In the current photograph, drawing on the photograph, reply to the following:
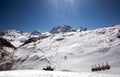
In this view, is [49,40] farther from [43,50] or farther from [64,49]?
[64,49]

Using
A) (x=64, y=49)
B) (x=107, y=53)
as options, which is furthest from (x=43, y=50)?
(x=107, y=53)

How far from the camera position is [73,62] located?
3023 cm

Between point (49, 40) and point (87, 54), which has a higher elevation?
point (49, 40)

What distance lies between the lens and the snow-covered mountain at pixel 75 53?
27.8 metres

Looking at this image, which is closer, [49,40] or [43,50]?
[43,50]

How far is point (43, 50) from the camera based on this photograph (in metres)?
39.2

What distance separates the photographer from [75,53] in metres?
33.5

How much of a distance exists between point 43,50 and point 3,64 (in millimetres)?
10643

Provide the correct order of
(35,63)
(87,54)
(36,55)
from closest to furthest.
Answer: (87,54), (35,63), (36,55)

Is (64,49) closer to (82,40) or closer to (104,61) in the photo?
(82,40)

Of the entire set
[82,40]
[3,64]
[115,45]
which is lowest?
[3,64]

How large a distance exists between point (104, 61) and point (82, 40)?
12268 mm

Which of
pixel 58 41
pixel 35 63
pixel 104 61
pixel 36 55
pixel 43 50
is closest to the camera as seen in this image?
pixel 104 61

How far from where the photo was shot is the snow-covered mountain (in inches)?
1096
